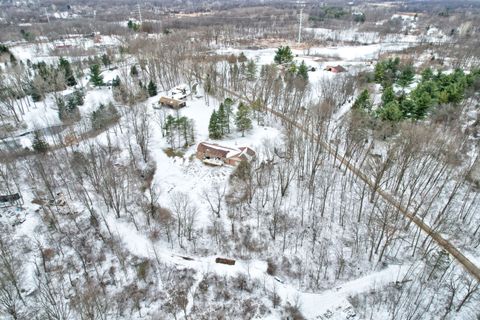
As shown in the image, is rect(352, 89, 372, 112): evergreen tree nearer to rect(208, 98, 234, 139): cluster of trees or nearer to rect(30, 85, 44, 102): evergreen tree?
rect(208, 98, 234, 139): cluster of trees

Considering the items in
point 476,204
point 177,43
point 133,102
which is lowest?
point 476,204

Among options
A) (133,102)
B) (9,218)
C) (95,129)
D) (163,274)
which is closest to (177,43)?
(133,102)

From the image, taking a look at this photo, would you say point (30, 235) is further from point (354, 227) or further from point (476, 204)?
point (476, 204)

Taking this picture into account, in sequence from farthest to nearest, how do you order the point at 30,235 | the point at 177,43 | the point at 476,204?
the point at 177,43 → the point at 476,204 → the point at 30,235

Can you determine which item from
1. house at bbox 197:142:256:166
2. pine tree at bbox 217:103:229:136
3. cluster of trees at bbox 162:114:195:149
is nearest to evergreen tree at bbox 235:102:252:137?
pine tree at bbox 217:103:229:136

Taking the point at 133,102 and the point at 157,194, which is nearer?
the point at 157,194

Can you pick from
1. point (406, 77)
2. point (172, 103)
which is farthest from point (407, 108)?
point (172, 103)
